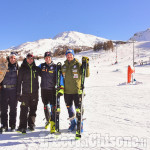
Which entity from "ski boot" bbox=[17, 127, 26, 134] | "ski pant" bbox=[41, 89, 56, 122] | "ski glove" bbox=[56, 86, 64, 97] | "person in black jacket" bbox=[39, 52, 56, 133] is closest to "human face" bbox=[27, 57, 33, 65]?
"person in black jacket" bbox=[39, 52, 56, 133]

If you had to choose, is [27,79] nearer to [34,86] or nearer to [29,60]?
[34,86]

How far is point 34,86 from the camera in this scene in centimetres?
402

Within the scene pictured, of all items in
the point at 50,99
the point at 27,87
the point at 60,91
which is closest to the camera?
the point at 60,91

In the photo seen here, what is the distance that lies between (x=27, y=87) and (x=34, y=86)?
0.19 meters

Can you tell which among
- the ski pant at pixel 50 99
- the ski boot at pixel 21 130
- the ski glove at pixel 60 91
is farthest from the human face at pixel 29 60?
the ski boot at pixel 21 130

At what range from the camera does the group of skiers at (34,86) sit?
154 inches

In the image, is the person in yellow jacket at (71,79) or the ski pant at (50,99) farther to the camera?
the ski pant at (50,99)

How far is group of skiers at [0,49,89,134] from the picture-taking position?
12.8 feet

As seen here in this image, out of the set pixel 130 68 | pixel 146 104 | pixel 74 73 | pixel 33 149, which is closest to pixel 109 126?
pixel 74 73

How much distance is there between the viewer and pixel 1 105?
406cm

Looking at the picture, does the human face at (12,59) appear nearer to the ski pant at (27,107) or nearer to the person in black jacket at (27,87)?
the person in black jacket at (27,87)

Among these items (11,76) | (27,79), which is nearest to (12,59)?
(11,76)

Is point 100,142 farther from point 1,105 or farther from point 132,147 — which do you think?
point 1,105

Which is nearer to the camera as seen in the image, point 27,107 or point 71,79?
point 71,79
